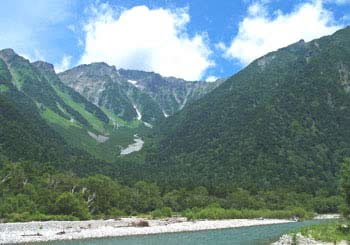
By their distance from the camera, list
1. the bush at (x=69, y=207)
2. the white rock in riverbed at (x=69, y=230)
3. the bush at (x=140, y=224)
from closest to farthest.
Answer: the white rock in riverbed at (x=69, y=230)
the bush at (x=140, y=224)
the bush at (x=69, y=207)

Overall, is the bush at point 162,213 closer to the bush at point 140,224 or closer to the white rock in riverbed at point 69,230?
the white rock in riverbed at point 69,230

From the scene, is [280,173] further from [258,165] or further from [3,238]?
[3,238]

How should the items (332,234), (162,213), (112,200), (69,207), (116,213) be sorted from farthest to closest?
1. (112,200)
2. (162,213)
3. (116,213)
4. (69,207)
5. (332,234)

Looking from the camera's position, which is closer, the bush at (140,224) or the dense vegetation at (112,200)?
the bush at (140,224)

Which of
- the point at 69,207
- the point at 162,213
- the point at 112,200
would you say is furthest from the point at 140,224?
the point at 112,200

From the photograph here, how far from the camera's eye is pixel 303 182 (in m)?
169

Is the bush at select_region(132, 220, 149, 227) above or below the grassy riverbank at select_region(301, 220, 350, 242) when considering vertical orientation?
above

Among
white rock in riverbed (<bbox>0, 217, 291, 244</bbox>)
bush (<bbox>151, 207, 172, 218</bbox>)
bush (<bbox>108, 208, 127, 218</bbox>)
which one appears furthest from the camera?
bush (<bbox>151, 207, 172, 218</bbox>)

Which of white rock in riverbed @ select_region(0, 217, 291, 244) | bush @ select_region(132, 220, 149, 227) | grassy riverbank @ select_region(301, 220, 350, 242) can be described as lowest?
grassy riverbank @ select_region(301, 220, 350, 242)

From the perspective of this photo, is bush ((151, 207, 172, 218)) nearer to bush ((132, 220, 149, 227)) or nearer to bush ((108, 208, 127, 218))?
bush ((108, 208, 127, 218))

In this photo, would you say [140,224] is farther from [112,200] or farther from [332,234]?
[332,234]

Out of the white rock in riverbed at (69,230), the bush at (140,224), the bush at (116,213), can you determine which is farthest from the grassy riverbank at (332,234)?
the bush at (116,213)

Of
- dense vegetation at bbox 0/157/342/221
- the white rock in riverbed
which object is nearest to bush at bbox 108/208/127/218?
dense vegetation at bbox 0/157/342/221

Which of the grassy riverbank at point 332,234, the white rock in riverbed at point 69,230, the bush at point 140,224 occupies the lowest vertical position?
the grassy riverbank at point 332,234
